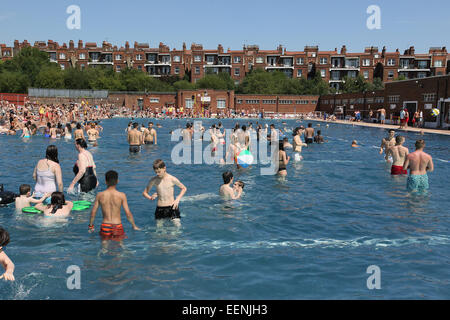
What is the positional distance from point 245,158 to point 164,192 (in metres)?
7.79

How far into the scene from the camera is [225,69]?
9306 cm

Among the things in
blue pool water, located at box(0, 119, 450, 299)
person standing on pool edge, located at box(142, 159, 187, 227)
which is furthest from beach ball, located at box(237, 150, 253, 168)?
person standing on pool edge, located at box(142, 159, 187, 227)

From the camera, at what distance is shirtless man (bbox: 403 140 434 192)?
11.0 meters

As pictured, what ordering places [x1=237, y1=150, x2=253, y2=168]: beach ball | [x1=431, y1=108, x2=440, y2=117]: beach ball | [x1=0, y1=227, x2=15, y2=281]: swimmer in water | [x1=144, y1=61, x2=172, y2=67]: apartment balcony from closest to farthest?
[x1=0, y1=227, x2=15, y2=281]: swimmer in water
[x1=237, y1=150, x2=253, y2=168]: beach ball
[x1=431, y1=108, x2=440, y2=117]: beach ball
[x1=144, y1=61, x2=172, y2=67]: apartment balcony

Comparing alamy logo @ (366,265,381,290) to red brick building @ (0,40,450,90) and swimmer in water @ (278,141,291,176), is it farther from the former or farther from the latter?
red brick building @ (0,40,450,90)

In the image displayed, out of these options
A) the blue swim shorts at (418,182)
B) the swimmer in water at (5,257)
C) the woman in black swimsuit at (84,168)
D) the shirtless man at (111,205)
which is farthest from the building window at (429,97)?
the swimmer in water at (5,257)

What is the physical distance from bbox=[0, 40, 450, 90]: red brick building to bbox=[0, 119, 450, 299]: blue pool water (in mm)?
80479

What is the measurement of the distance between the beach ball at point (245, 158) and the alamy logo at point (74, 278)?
374 inches

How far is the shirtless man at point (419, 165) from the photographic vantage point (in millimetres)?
11031

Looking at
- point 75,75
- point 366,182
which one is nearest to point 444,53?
point 75,75

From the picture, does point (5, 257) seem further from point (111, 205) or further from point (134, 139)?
point (134, 139)

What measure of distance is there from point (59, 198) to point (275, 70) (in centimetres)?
8763

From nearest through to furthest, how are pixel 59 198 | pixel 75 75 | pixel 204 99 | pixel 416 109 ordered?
pixel 59 198, pixel 416 109, pixel 204 99, pixel 75 75
